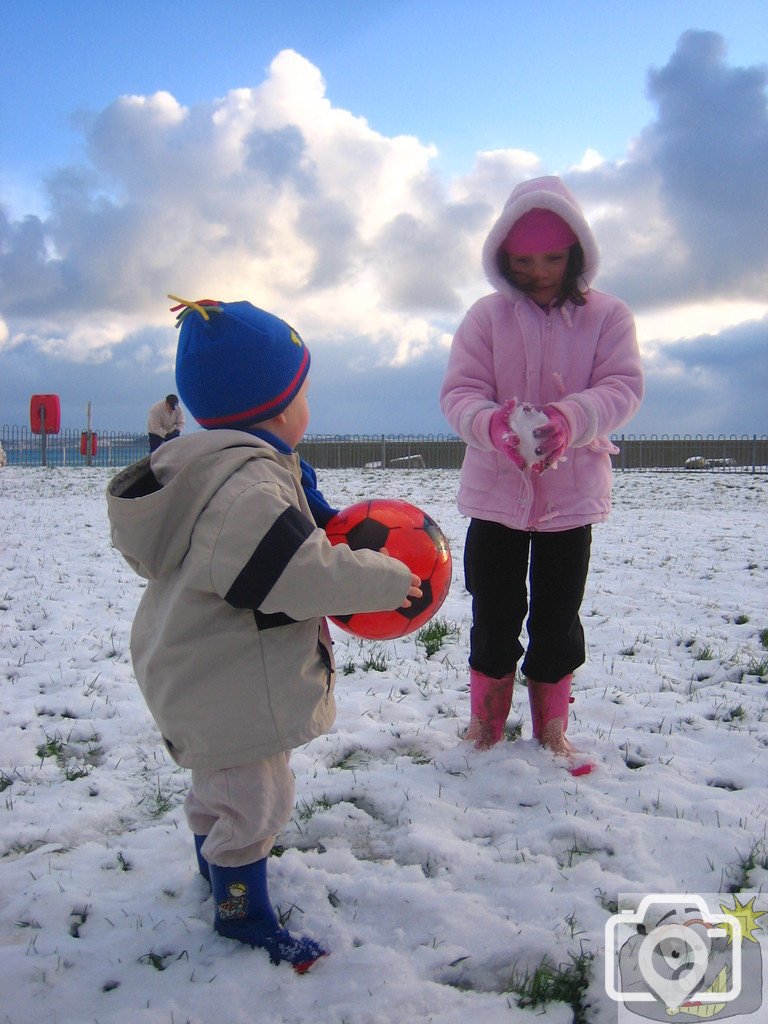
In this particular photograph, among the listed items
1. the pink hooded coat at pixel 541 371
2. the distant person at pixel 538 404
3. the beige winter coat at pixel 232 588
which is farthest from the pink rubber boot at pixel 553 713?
the beige winter coat at pixel 232 588

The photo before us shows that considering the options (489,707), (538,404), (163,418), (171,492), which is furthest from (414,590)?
(163,418)

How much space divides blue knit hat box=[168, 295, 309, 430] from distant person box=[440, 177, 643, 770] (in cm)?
97

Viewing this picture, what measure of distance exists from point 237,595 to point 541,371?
5.78 ft

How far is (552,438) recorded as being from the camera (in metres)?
2.63

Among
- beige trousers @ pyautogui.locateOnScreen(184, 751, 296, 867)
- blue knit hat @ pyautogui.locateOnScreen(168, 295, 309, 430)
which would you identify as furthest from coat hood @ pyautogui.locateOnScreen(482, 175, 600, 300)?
beige trousers @ pyautogui.locateOnScreen(184, 751, 296, 867)

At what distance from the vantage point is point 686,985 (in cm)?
191

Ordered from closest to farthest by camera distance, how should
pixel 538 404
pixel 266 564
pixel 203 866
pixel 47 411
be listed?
pixel 266 564 < pixel 203 866 < pixel 538 404 < pixel 47 411

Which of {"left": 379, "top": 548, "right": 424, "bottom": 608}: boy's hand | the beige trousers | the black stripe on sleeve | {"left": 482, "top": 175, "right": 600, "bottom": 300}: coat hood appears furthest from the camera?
{"left": 482, "top": 175, "right": 600, "bottom": 300}: coat hood

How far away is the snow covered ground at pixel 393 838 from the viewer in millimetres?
1894

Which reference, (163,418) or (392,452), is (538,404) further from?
(392,452)

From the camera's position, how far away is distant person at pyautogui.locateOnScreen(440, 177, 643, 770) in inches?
117

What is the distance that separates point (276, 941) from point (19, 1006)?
2.12 ft

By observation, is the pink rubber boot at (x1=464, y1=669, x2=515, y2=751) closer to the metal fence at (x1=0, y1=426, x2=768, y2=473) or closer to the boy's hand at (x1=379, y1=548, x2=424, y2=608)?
the boy's hand at (x1=379, y1=548, x2=424, y2=608)

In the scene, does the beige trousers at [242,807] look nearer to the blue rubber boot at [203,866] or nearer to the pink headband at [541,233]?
the blue rubber boot at [203,866]
